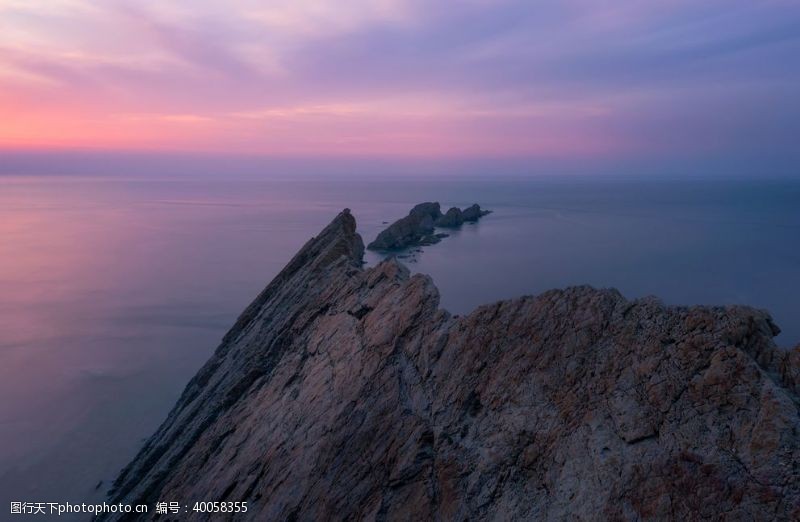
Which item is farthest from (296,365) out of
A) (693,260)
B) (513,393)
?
(693,260)

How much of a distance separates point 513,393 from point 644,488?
11.1 feet

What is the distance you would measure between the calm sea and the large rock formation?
17493mm

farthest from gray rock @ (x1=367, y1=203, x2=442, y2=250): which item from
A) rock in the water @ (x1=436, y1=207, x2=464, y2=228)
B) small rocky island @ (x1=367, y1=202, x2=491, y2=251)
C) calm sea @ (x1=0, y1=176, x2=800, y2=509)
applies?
rock in the water @ (x1=436, y1=207, x2=464, y2=228)

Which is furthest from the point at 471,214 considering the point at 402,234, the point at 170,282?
the point at 170,282

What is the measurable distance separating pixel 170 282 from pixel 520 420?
69.7 meters

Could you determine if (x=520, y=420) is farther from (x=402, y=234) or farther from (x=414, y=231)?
(x=414, y=231)

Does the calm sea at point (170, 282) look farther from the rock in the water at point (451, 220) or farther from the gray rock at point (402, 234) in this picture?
the gray rock at point (402, 234)

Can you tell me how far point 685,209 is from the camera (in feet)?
575

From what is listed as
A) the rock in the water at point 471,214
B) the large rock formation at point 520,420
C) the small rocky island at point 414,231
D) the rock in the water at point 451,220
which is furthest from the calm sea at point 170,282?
the large rock formation at point 520,420

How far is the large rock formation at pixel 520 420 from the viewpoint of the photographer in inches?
356

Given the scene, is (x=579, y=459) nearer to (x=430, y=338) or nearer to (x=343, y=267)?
(x=430, y=338)

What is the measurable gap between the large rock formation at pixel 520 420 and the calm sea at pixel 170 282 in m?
17.5

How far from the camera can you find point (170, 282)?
238 feet

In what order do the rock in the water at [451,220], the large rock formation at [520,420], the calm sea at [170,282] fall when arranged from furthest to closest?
the rock in the water at [451,220] → the calm sea at [170,282] → the large rock formation at [520,420]
